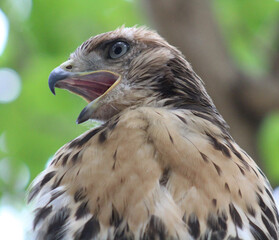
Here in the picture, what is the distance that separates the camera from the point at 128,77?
3.39 m

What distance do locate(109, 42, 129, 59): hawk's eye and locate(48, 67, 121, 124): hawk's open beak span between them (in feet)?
0.36

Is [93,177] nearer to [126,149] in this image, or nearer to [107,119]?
[126,149]

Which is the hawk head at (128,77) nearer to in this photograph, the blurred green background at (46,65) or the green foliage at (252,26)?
the blurred green background at (46,65)

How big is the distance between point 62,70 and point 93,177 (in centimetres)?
79

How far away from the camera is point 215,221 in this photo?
8.89ft

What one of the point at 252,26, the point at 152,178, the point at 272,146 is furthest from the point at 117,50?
the point at 252,26

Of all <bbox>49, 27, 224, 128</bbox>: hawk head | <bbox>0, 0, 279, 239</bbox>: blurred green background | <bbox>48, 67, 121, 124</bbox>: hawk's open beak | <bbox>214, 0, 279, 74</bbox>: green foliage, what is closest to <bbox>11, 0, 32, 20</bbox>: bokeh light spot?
<bbox>0, 0, 279, 239</bbox>: blurred green background

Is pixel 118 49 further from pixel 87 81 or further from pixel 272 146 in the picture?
pixel 272 146

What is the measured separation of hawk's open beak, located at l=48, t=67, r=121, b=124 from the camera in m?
3.34

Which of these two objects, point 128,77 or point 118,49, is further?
point 118,49

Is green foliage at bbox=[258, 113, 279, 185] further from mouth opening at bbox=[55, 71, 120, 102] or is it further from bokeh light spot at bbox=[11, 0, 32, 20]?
mouth opening at bbox=[55, 71, 120, 102]

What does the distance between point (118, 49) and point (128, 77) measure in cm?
21

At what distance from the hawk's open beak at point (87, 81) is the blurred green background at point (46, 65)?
1692mm

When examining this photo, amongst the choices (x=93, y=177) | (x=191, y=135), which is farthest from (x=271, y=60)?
(x=93, y=177)
